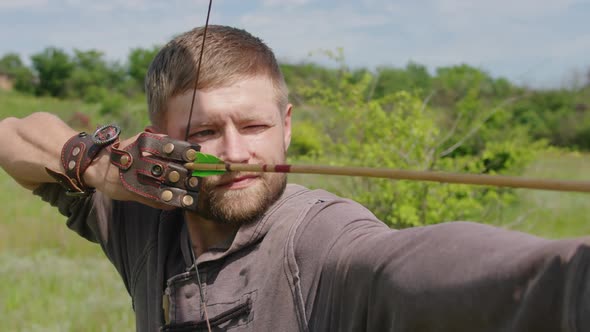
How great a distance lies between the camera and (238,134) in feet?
4.95

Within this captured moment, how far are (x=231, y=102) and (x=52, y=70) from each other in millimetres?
47531

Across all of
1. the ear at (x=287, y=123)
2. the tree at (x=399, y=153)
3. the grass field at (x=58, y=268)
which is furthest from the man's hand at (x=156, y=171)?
the tree at (x=399, y=153)

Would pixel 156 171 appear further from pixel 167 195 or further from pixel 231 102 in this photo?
pixel 231 102

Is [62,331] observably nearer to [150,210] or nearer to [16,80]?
[150,210]

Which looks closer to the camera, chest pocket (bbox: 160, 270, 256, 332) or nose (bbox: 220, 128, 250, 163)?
chest pocket (bbox: 160, 270, 256, 332)

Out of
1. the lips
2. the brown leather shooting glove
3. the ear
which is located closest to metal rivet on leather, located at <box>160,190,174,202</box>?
the brown leather shooting glove

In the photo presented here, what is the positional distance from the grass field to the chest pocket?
127 cm

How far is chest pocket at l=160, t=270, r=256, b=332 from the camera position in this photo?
1356 mm

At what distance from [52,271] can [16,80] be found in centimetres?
3986

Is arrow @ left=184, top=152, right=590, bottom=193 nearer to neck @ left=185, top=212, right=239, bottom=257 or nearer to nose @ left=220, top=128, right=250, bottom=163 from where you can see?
nose @ left=220, top=128, right=250, bottom=163

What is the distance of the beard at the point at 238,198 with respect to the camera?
147 cm

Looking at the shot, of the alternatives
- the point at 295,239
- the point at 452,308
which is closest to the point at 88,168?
the point at 295,239

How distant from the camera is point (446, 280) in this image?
2.81 ft

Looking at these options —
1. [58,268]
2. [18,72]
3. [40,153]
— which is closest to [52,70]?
[18,72]
